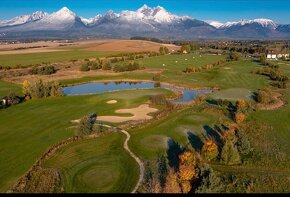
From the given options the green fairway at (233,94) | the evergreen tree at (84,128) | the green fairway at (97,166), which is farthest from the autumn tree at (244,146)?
the green fairway at (233,94)

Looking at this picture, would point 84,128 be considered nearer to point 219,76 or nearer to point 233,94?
point 233,94

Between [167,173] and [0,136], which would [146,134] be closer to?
[167,173]

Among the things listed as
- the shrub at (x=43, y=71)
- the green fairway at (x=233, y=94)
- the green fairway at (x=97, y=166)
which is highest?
the shrub at (x=43, y=71)

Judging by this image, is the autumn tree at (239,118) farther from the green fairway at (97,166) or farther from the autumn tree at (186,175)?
the autumn tree at (186,175)

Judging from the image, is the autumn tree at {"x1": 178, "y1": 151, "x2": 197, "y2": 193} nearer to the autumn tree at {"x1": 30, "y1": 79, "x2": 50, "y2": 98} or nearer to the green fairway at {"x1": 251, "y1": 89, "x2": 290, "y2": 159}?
the green fairway at {"x1": 251, "y1": 89, "x2": 290, "y2": 159}

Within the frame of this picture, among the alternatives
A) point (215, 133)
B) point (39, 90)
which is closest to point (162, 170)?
point (215, 133)

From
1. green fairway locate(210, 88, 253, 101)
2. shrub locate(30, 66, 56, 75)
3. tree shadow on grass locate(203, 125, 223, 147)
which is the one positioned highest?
shrub locate(30, 66, 56, 75)

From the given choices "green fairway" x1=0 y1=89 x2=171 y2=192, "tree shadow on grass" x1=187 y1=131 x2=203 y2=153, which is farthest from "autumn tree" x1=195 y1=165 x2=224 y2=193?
"green fairway" x1=0 y1=89 x2=171 y2=192
